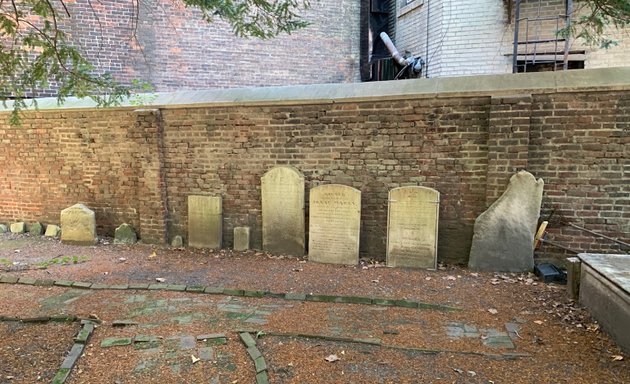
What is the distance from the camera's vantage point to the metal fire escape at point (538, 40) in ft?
28.0

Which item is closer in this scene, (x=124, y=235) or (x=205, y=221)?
(x=205, y=221)

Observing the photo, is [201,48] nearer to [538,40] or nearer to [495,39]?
[495,39]

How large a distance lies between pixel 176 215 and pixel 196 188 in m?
0.66

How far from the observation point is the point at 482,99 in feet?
18.6

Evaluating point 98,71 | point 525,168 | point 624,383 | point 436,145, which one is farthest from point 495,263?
point 98,71

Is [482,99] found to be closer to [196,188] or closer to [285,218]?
[285,218]

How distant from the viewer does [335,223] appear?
247 inches

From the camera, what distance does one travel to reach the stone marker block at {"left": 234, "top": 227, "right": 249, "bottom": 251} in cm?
693

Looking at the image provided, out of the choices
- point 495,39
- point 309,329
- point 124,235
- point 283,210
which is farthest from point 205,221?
point 495,39

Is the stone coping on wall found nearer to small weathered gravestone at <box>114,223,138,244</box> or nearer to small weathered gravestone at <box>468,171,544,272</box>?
small weathered gravestone at <box>468,171,544,272</box>

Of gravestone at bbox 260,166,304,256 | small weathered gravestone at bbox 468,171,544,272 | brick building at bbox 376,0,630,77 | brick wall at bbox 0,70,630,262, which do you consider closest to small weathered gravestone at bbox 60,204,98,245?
brick wall at bbox 0,70,630,262

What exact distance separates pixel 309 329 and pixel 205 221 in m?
3.75

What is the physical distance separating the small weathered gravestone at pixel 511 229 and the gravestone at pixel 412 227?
0.62 m

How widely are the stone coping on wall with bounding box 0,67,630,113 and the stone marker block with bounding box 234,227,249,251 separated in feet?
7.12
